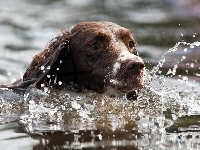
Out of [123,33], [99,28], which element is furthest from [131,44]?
[99,28]

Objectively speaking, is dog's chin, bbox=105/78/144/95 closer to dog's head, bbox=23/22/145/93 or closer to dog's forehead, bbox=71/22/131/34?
dog's head, bbox=23/22/145/93

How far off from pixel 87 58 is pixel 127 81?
747mm

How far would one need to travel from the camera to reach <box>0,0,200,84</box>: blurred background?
10.6 meters

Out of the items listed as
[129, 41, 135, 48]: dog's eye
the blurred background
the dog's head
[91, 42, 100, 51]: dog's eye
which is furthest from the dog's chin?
the blurred background

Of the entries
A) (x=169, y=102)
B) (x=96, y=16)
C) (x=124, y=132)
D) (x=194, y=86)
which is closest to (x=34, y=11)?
(x=96, y=16)

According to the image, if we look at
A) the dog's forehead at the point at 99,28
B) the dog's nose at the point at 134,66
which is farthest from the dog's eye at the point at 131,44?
the dog's nose at the point at 134,66

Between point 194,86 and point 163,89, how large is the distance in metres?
0.81

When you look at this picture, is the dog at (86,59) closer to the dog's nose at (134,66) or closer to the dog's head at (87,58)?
the dog's head at (87,58)

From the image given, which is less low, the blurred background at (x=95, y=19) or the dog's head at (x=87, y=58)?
the blurred background at (x=95, y=19)

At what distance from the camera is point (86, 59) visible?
23.1ft

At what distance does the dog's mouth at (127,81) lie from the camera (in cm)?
642

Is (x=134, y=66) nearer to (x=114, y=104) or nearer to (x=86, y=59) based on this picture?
(x=114, y=104)

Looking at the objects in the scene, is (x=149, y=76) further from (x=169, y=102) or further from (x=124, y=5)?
(x=124, y=5)

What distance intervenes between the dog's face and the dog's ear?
0.09 m
